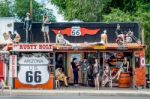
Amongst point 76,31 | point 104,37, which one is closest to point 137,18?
point 76,31

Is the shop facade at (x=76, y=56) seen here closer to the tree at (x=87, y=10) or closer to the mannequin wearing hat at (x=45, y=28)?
the mannequin wearing hat at (x=45, y=28)

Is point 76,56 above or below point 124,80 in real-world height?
above

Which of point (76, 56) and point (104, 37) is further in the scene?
point (76, 56)

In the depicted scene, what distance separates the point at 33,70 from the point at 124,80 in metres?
5.33

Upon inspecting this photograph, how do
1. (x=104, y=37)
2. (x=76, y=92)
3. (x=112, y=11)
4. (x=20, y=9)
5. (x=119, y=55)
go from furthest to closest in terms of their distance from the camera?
(x=20, y=9), (x=112, y=11), (x=119, y=55), (x=104, y=37), (x=76, y=92)

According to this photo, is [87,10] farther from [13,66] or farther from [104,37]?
[13,66]

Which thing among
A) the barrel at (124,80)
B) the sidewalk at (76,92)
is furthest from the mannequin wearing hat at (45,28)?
the sidewalk at (76,92)

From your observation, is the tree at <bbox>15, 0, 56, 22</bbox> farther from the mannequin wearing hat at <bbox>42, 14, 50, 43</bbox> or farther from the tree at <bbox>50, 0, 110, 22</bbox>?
the mannequin wearing hat at <bbox>42, 14, 50, 43</bbox>

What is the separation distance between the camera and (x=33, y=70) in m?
34.2

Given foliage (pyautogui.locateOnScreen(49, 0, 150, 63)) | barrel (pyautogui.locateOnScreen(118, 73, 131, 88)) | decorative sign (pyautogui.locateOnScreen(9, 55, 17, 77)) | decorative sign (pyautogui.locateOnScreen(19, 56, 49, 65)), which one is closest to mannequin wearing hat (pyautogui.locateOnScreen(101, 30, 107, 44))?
barrel (pyautogui.locateOnScreen(118, 73, 131, 88))

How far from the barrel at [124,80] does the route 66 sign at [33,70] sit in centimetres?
441

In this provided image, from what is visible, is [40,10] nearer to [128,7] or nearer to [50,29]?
[128,7]

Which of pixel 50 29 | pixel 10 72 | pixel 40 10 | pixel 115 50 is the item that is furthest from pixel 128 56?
pixel 40 10

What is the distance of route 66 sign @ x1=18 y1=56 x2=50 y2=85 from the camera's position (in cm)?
3409
